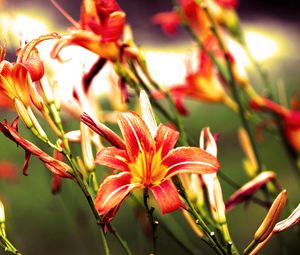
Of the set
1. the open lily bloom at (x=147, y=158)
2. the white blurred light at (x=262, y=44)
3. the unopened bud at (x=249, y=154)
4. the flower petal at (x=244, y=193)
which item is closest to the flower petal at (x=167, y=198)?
the open lily bloom at (x=147, y=158)

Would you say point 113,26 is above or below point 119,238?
above

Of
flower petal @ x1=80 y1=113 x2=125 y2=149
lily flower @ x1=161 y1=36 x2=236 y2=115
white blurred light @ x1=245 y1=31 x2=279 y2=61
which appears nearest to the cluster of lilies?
flower petal @ x1=80 y1=113 x2=125 y2=149

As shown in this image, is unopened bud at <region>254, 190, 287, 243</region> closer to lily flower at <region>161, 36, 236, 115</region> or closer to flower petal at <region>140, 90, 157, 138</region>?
flower petal at <region>140, 90, 157, 138</region>

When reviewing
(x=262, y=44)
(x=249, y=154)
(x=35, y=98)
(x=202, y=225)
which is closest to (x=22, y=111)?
(x=35, y=98)

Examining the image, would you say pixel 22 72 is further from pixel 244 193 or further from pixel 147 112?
pixel 244 193

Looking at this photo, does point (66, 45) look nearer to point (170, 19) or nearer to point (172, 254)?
point (170, 19)

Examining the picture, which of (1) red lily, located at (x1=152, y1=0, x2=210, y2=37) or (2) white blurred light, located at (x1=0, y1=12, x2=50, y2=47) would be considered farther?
(1) red lily, located at (x1=152, y1=0, x2=210, y2=37)

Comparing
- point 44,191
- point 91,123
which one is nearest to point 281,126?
point 91,123
